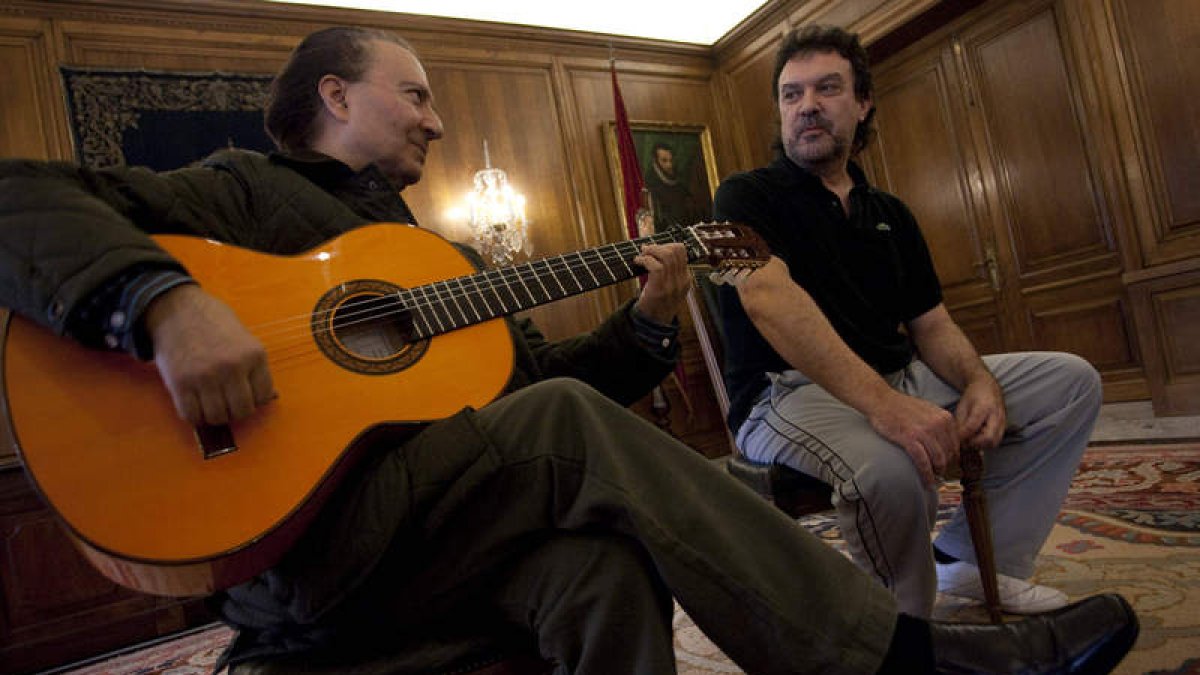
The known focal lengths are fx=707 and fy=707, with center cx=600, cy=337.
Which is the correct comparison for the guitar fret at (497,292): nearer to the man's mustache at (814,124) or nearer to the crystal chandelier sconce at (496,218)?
the man's mustache at (814,124)

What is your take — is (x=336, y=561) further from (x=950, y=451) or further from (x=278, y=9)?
(x=278, y=9)

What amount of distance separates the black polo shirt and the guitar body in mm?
910

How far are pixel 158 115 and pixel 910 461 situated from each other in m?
4.23

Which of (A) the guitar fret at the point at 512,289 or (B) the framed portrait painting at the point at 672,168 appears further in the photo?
(B) the framed portrait painting at the point at 672,168

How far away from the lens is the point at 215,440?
737 millimetres

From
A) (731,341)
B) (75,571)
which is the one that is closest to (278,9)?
(75,571)

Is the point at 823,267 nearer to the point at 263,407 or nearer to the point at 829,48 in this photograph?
the point at 829,48

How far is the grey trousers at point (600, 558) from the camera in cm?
72

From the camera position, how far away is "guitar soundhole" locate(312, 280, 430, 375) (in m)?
0.88

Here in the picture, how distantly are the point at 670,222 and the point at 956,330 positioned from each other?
3773 mm

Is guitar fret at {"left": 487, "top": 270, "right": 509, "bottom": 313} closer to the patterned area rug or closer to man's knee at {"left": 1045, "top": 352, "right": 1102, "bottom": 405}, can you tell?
the patterned area rug

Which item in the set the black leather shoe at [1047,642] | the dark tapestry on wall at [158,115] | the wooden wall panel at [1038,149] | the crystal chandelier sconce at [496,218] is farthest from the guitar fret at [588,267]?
the wooden wall panel at [1038,149]

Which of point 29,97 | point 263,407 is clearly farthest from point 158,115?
point 263,407

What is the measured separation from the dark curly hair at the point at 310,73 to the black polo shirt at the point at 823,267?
872mm
